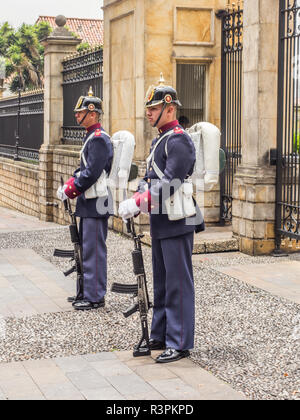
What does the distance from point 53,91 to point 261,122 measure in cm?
783

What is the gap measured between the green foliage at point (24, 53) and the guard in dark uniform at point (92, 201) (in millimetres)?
40963

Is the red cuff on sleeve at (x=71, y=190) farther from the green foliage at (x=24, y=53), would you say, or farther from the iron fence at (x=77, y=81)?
the green foliage at (x=24, y=53)

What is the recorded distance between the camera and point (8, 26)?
52906mm

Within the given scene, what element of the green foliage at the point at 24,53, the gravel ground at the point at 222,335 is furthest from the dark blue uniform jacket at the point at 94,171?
the green foliage at the point at 24,53

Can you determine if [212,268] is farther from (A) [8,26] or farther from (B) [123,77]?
(A) [8,26]

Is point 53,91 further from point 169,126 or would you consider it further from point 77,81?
point 169,126

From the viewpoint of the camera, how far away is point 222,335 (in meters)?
6.16

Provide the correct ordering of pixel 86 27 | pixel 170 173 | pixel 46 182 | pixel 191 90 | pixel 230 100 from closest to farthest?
pixel 170 173 < pixel 230 100 < pixel 191 90 < pixel 46 182 < pixel 86 27

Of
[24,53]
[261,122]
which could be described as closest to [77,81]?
[261,122]

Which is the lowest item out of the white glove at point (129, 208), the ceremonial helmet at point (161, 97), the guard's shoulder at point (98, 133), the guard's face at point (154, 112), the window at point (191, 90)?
the white glove at point (129, 208)

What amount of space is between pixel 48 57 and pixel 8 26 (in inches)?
1510

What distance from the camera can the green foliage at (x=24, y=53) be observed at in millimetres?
48719

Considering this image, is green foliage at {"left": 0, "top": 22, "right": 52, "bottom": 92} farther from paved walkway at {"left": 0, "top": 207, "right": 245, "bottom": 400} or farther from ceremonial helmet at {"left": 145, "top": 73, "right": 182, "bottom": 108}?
paved walkway at {"left": 0, "top": 207, "right": 245, "bottom": 400}

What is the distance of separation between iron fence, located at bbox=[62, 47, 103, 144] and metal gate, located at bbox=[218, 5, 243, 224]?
2859 mm
